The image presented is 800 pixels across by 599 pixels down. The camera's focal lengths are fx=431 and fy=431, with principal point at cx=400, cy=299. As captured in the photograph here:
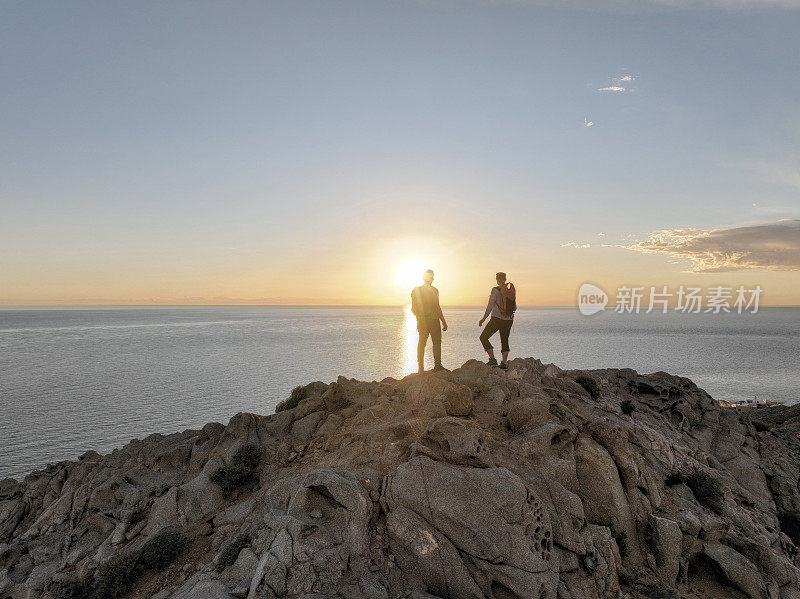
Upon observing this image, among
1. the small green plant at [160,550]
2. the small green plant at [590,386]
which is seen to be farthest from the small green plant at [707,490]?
the small green plant at [160,550]

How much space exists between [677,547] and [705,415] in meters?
20.8

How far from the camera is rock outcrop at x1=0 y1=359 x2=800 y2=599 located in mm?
13383

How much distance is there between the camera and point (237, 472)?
64.0 ft

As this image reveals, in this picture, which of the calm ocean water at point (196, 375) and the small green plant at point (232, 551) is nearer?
the small green plant at point (232, 551)

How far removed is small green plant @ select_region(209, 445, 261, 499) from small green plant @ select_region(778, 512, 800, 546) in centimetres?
2985

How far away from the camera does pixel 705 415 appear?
34.2m

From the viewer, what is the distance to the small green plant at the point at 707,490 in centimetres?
2181

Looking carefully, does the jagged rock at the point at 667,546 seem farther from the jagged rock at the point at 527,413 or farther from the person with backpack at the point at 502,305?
the person with backpack at the point at 502,305

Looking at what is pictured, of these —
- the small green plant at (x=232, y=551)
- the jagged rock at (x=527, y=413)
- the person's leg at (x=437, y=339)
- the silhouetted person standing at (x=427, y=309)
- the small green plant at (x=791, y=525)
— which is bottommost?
the small green plant at (x=791, y=525)

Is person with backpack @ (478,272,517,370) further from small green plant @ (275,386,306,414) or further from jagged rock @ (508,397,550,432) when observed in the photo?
small green plant @ (275,386,306,414)

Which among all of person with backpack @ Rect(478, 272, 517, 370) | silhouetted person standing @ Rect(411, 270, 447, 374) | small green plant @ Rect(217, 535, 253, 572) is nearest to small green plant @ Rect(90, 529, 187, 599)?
small green plant @ Rect(217, 535, 253, 572)

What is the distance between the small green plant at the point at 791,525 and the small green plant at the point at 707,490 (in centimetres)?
690

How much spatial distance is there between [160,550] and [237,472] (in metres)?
4.01

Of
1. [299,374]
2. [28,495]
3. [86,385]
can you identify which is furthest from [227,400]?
[28,495]
